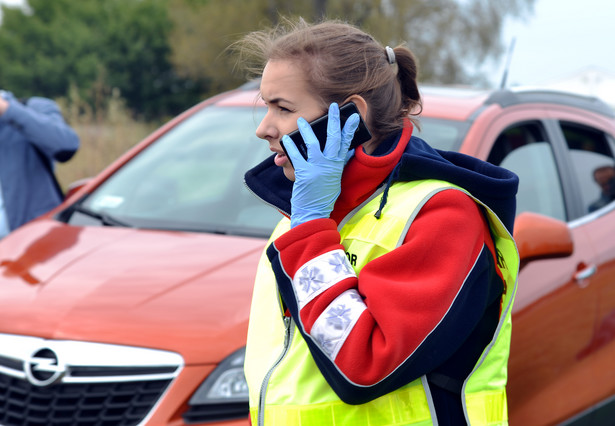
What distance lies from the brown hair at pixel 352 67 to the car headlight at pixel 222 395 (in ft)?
3.33

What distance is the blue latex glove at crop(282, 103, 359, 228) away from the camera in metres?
1.61

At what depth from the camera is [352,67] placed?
168cm

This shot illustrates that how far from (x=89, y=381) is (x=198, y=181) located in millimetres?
1442

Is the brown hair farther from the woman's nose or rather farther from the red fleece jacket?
the red fleece jacket

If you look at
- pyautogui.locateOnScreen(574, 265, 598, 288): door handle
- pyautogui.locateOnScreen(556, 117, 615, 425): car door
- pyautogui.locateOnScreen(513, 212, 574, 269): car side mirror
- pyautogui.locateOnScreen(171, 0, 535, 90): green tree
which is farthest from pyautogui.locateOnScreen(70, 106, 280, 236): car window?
pyautogui.locateOnScreen(171, 0, 535, 90): green tree

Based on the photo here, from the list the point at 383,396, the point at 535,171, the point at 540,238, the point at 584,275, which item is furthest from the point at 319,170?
the point at 535,171

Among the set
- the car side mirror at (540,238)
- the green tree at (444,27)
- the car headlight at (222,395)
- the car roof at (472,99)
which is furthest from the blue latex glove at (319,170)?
the green tree at (444,27)

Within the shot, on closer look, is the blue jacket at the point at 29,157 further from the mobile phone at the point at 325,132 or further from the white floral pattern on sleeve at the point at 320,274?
the white floral pattern on sleeve at the point at 320,274

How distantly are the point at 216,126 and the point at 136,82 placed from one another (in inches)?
2076

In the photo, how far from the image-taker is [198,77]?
158 feet

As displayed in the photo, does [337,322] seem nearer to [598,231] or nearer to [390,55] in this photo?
[390,55]

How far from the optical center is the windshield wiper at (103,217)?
3426 mm

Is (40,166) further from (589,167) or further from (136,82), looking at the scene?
(136,82)

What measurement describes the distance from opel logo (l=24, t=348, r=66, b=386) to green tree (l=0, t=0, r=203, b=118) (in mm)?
50056
